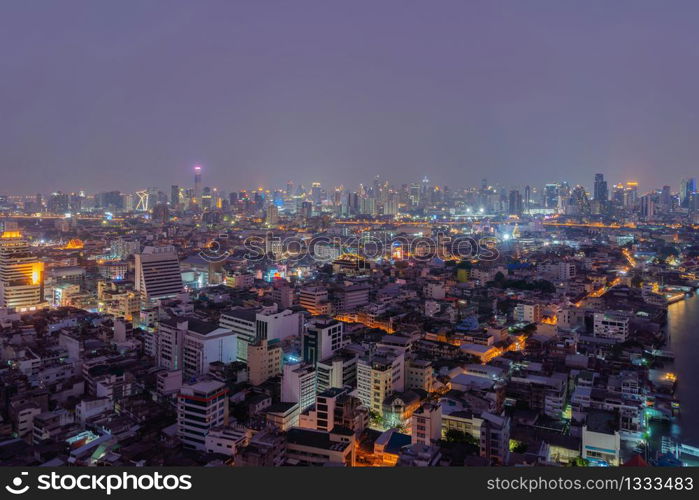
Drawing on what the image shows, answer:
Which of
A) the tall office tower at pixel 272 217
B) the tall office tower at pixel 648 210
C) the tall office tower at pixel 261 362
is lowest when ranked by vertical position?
the tall office tower at pixel 261 362

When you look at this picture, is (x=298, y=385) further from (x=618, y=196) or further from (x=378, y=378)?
(x=618, y=196)

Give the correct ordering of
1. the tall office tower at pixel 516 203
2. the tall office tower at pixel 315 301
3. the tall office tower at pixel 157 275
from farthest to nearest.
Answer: the tall office tower at pixel 516 203
the tall office tower at pixel 157 275
the tall office tower at pixel 315 301

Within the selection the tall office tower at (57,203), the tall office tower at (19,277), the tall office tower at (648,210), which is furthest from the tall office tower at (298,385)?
the tall office tower at (648,210)

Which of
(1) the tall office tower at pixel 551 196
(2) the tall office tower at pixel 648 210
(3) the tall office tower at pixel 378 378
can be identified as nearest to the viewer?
(3) the tall office tower at pixel 378 378

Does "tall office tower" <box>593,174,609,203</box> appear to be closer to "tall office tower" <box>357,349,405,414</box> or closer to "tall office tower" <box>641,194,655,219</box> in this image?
"tall office tower" <box>641,194,655,219</box>

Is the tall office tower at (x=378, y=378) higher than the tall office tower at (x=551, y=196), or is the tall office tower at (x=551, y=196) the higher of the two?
the tall office tower at (x=551, y=196)

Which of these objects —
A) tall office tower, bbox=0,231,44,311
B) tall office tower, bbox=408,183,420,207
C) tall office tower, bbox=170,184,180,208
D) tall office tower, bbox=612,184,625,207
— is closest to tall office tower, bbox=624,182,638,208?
tall office tower, bbox=612,184,625,207

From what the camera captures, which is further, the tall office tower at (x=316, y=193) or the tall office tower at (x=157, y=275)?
the tall office tower at (x=316, y=193)

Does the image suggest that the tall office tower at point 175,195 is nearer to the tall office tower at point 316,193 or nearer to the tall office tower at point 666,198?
the tall office tower at point 316,193

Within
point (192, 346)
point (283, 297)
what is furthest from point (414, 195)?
point (192, 346)
